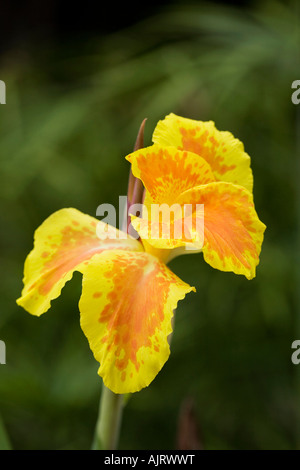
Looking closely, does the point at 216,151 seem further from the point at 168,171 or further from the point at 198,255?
the point at 198,255

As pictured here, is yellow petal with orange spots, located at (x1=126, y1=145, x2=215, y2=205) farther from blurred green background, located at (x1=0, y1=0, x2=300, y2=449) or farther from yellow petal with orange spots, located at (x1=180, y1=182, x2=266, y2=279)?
blurred green background, located at (x1=0, y1=0, x2=300, y2=449)

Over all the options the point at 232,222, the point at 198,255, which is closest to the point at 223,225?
the point at 232,222

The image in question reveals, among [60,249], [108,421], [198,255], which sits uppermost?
[198,255]

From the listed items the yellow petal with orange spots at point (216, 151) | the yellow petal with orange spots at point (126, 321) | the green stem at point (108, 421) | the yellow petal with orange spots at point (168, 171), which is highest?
the yellow petal with orange spots at point (216, 151)

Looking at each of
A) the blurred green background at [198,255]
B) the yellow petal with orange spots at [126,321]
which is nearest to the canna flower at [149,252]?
the yellow petal with orange spots at [126,321]

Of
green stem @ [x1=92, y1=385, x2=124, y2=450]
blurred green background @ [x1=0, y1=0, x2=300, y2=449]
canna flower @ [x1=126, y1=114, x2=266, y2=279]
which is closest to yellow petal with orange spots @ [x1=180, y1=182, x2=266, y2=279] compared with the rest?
canna flower @ [x1=126, y1=114, x2=266, y2=279]

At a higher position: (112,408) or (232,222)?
(232,222)

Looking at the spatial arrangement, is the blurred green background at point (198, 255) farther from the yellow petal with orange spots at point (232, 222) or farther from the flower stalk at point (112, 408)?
the yellow petal with orange spots at point (232, 222)
